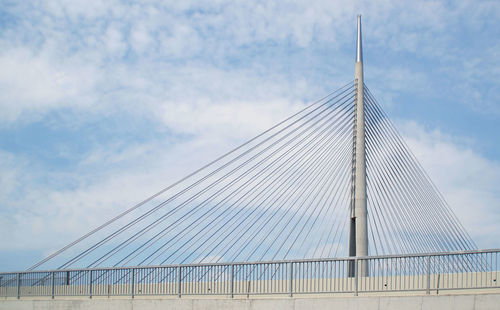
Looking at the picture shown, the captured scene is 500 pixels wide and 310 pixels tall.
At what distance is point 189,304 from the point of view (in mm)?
17859

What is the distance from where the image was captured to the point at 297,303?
1584 centimetres

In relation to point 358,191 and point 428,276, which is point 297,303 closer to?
point 428,276

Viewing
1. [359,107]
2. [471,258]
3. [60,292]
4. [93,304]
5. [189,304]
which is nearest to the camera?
[471,258]

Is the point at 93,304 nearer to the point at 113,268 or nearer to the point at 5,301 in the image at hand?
the point at 113,268

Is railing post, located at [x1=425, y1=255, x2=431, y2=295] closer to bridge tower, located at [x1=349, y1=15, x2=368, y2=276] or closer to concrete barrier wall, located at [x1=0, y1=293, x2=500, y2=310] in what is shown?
concrete barrier wall, located at [x1=0, y1=293, x2=500, y2=310]

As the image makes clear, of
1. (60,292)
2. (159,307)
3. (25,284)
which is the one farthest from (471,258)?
(25,284)

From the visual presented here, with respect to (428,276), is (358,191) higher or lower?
higher

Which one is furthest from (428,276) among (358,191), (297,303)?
(358,191)

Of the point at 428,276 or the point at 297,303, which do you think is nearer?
the point at 428,276

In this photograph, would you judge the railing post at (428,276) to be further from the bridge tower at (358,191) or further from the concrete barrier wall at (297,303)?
the bridge tower at (358,191)

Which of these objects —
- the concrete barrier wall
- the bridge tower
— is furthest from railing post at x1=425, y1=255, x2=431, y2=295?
the bridge tower

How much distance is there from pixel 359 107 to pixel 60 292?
13.3 metres

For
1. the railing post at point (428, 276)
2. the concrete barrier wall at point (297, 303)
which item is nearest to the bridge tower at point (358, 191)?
the concrete barrier wall at point (297, 303)

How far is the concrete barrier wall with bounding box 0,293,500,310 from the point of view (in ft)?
43.8
